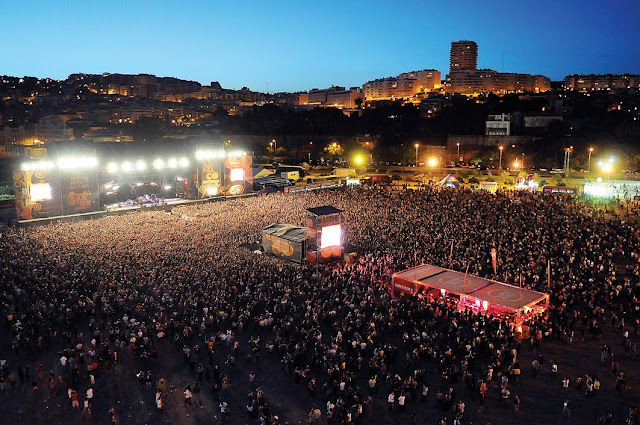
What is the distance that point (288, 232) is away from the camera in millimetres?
22172

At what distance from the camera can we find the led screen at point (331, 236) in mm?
20859

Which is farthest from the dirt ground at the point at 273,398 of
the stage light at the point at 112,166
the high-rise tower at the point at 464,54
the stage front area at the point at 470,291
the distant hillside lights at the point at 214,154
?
the high-rise tower at the point at 464,54

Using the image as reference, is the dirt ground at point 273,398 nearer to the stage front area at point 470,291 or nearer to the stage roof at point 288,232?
the stage front area at point 470,291

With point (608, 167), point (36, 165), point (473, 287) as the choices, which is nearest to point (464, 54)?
point (608, 167)

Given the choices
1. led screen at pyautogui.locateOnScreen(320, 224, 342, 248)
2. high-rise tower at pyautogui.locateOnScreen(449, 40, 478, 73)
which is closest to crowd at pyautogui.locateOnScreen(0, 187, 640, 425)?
led screen at pyautogui.locateOnScreen(320, 224, 342, 248)

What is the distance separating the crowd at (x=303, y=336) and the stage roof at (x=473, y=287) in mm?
608

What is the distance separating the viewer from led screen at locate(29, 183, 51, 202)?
2825 centimetres

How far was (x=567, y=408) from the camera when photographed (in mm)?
10453

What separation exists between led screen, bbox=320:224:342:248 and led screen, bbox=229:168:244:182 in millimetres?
18490

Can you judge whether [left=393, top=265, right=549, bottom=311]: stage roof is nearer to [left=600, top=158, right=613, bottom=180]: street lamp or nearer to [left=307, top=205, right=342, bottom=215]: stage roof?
[left=307, top=205, right=342, bottom=215]: stage roof

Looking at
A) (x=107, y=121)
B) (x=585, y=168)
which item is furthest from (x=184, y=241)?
(x=107, y=121)

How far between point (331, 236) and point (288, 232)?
2122 mm

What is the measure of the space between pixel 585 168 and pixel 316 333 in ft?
150

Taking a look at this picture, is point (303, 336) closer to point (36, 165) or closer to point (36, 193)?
point (36, 193)
